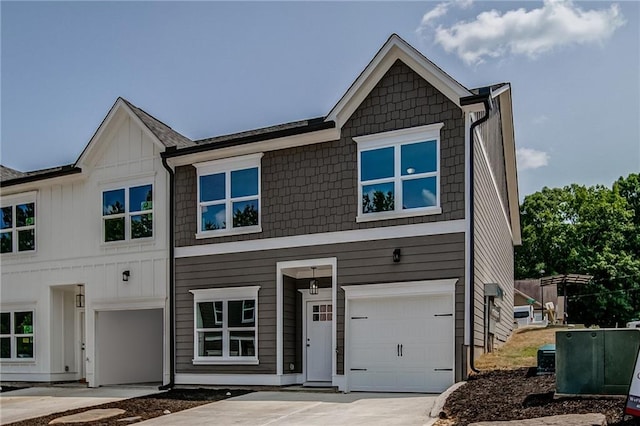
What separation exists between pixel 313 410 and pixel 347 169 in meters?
5.40

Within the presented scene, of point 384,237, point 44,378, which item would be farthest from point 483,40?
point 44,378

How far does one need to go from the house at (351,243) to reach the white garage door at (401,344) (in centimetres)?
3

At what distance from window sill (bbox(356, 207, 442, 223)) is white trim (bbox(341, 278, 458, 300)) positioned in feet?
4.52

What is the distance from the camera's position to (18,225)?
20172 millimetres

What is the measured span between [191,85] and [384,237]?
18.2ft

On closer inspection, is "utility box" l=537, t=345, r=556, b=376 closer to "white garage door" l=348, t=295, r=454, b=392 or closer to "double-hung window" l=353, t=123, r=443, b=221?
"white garage door" l=348, t=295, r=454, b=392

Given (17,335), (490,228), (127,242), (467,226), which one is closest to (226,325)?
(127,242)

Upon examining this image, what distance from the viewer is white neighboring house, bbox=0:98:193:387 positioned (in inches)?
699

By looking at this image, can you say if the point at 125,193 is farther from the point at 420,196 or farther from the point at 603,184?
the point at 603,184

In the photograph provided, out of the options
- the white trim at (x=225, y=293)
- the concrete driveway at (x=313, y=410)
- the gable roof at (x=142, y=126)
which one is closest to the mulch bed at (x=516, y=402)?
the concrete driveway at (x=313, y=410)

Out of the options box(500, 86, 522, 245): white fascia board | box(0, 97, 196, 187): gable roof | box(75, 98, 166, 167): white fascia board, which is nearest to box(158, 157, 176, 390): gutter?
box(0, 97, 196, 187): gable roof

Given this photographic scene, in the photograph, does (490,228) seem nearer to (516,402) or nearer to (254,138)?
(254,138)

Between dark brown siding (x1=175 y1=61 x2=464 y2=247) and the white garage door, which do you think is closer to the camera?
the white garage door

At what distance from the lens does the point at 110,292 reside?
18016mm
